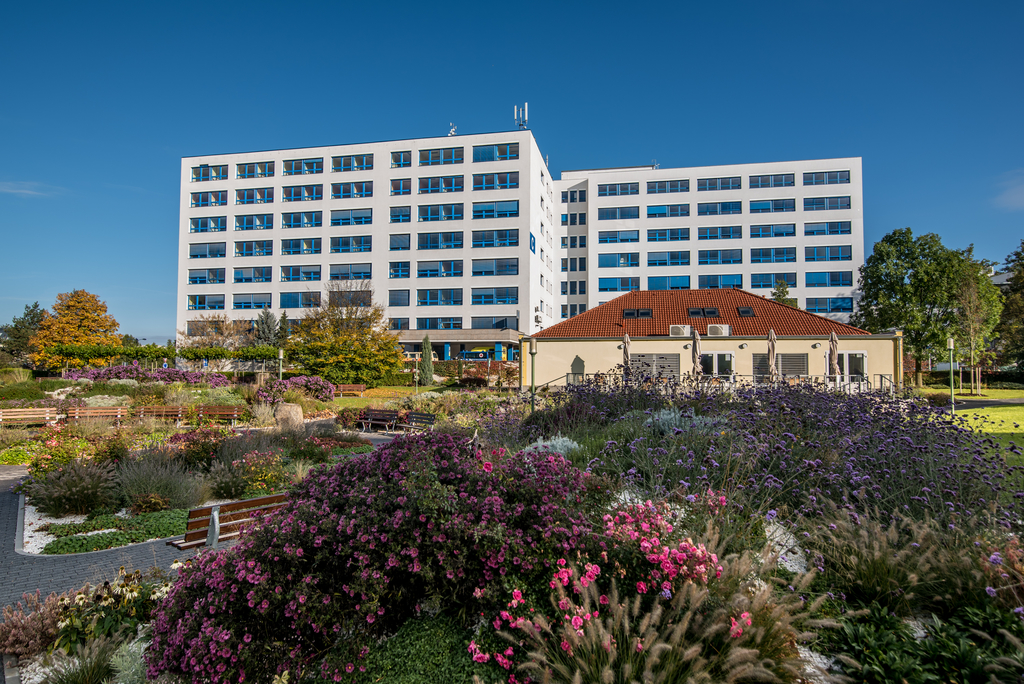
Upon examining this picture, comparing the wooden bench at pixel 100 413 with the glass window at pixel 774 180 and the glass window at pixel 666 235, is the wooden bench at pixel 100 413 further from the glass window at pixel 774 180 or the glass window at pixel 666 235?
the glass window at pixel 774 180

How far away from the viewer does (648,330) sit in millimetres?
25922

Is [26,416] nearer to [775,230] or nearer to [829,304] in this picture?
[775,230]

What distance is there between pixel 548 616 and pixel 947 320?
157ft

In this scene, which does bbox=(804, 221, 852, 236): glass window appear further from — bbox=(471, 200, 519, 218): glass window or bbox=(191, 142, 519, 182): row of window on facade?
bbox=(191, 142, 519, 182): row of window on facade

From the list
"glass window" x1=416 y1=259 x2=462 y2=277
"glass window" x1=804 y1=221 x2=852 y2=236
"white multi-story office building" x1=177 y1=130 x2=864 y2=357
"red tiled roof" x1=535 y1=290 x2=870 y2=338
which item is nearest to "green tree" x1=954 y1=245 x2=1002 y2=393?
"white multi-story office building" x1=177 y1=130 x2=864 y2=357

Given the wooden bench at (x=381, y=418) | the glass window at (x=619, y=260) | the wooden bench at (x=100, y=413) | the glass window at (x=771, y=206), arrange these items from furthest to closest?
the glass window at (x=619, y=260), the glass window at (x=771, y=206), the wooden bench at (x=381, y=418), the wooden bench at (x=100, y=413)

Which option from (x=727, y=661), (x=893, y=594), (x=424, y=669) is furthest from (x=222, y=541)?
(x=893, y=594)

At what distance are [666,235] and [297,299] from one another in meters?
39.1

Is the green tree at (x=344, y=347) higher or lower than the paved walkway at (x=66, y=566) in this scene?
higher

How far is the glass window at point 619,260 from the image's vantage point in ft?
178

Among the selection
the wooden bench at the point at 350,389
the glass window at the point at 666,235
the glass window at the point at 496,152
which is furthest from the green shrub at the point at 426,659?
the glass window at the point at 666,235

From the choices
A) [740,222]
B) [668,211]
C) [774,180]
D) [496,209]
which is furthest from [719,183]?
[496,209]

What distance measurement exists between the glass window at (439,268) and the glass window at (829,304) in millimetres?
35276

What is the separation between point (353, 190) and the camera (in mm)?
53250
